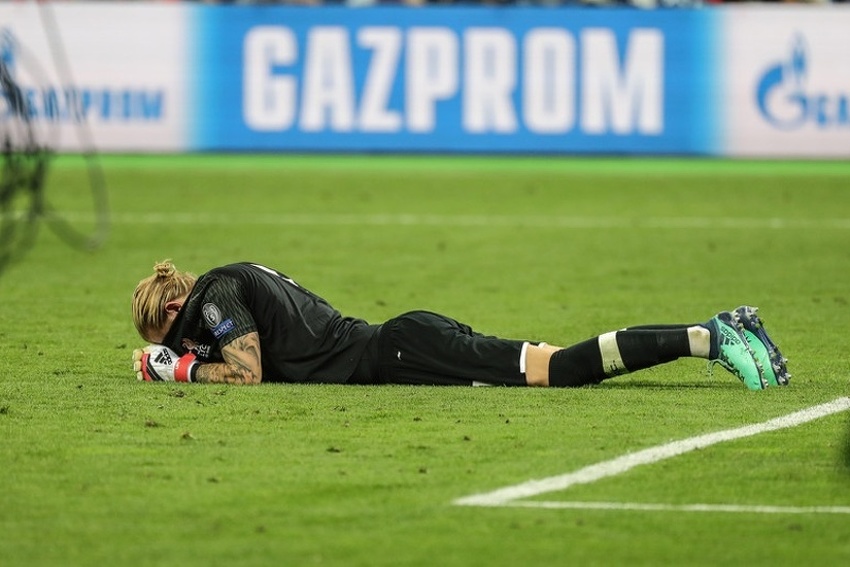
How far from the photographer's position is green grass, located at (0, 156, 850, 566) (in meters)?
5.83

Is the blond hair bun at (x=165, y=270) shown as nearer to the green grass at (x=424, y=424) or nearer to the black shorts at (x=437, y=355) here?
the green grass at (x=424, y=424)

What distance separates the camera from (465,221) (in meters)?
18.4

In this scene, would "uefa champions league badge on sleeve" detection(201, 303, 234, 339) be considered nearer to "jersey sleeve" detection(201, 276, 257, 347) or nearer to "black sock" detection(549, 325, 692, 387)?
"jersey sleeve" detection(201, 276, 257, 347)

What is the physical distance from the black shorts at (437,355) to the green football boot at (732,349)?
3.29 ft

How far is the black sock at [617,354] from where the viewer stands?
27.5 ft

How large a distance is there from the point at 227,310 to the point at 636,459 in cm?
241

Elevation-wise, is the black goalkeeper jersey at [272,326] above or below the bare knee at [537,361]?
above

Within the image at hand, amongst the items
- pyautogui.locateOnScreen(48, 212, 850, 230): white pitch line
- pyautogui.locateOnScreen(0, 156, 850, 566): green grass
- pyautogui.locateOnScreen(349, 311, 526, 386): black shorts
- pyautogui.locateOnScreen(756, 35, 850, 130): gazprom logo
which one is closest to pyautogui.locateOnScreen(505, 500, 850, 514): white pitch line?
pyautogui.locateOnScreen(0, 156, 850, 566): green grass

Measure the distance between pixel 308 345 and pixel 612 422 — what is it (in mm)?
1789

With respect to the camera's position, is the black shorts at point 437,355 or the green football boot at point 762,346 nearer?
the green football boot at point 762,346

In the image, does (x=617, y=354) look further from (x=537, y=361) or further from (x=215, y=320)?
(x=215, y=320)

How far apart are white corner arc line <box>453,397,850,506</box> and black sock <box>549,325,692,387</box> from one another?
0.71 m

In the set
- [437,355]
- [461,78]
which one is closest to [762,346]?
[437,355]

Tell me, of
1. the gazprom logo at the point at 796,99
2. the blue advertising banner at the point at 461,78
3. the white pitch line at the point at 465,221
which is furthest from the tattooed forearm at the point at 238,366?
the gazprom logo at the point at 796,99
